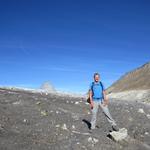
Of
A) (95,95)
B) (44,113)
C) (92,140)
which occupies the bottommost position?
(92,140)

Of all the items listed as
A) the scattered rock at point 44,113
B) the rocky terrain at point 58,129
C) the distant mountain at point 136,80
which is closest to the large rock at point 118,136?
the rocky terrain at point 58,129

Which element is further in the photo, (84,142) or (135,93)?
(135,93)

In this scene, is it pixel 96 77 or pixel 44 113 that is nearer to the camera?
pixel 96 77

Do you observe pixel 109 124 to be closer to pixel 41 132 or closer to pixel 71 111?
pixel 71 111

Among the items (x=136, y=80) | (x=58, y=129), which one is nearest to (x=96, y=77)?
(x=58, y=129)

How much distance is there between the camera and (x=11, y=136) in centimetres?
1462

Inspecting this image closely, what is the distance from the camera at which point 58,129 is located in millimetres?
16797

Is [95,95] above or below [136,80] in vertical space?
below

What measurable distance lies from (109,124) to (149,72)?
87.1 m

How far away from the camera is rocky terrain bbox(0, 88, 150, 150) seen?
47.4 ft

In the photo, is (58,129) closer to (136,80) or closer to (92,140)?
(92,140)

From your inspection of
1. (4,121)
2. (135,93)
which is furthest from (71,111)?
(135,93)

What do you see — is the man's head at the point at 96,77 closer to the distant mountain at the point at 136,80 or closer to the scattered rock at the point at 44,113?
the scattered rock at the point at 44,113

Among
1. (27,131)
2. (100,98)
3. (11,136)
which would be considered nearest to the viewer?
(11,136)
